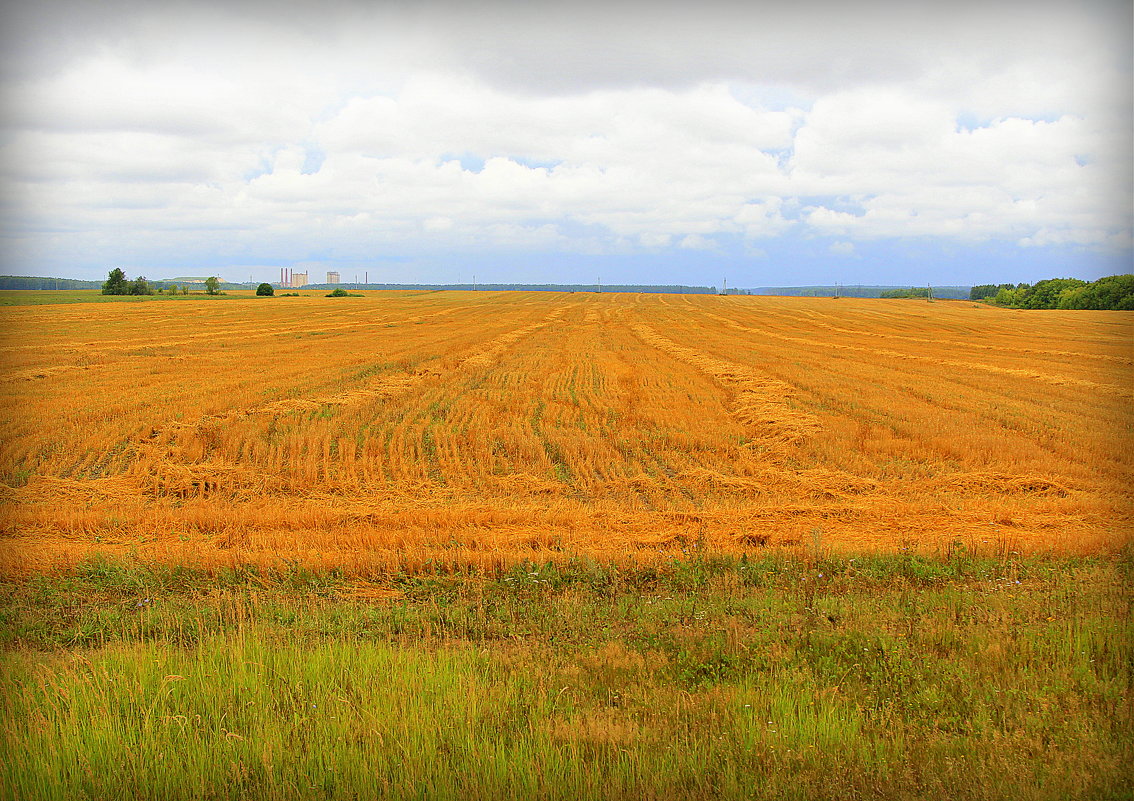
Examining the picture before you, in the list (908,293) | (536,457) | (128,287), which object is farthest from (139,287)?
(908,293)

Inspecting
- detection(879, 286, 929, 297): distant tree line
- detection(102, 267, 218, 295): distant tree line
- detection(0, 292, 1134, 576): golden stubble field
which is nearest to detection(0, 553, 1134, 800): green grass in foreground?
detection(0, 292, 1134, 576): golden stubble field

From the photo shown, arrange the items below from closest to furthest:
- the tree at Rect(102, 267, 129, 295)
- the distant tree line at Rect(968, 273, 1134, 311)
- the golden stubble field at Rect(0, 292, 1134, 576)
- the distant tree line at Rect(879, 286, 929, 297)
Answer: the golden stubble field at Rect(0, 292, 1134, 576) < the distant tree line at Rect(968, 273, 1134, 311) < the tree at Rect(102, 267, 129, 295) < the distant tree line at Rect(879, 286, 929, 297)

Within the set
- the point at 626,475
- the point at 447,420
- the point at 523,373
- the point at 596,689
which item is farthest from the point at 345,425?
the point at 596,689

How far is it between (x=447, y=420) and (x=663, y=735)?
12668 millimetres

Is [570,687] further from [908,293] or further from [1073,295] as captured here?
[908,293]

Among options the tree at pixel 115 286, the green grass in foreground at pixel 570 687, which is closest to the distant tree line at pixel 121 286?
the tree at pixel 115 286

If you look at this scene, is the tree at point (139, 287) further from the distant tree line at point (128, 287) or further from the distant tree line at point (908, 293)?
the distant tree line at point (908, 293)

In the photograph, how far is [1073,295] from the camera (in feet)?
278

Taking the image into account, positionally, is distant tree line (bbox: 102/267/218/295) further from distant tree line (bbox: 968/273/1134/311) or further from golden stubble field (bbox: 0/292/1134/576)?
distant tree line (bbox: 968/273/1134/311)

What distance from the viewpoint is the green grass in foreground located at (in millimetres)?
3754

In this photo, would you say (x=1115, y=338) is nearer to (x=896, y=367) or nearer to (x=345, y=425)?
(x=896, y=367)

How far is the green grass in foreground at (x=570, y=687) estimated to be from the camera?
375 centimetres

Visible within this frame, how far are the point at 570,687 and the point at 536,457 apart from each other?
8.40 m

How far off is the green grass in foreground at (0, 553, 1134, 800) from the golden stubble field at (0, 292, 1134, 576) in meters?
1.25
